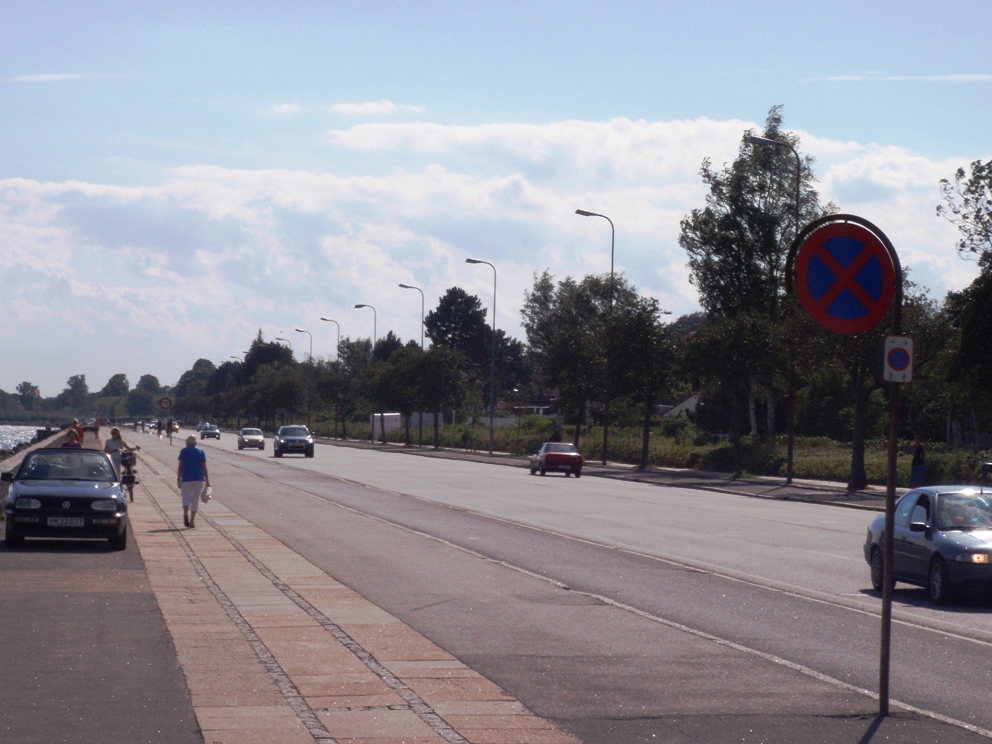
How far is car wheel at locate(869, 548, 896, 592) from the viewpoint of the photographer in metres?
13.9

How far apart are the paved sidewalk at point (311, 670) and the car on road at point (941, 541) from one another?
19.2ft

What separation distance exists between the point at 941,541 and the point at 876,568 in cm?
107

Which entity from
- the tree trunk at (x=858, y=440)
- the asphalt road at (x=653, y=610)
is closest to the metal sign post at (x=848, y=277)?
the asphalt road at (x=653, y=610)

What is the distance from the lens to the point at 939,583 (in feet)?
42.9

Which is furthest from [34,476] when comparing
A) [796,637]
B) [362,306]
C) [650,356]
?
[362,306]

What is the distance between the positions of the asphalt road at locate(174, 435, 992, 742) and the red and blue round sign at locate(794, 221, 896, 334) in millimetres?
2457

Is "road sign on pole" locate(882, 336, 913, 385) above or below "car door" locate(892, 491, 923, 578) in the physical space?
above

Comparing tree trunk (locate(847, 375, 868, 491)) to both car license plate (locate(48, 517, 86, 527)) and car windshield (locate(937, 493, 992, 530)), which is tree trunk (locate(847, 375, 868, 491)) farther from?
car license plate (locate(48, 517, 86, 527))

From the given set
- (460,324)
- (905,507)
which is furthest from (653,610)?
(460,324)

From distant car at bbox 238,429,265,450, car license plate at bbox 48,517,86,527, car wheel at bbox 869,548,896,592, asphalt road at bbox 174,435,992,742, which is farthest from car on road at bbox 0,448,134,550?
distant car at bbox 238,429,265,450

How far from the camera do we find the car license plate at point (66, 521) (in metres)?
16.5

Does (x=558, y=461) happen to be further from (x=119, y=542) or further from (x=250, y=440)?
(x=250, y=440)

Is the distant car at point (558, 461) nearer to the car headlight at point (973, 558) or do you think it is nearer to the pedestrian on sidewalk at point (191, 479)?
the pedestrian on sidewalk at point (191, 479)

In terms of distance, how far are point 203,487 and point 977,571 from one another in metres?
12.9
